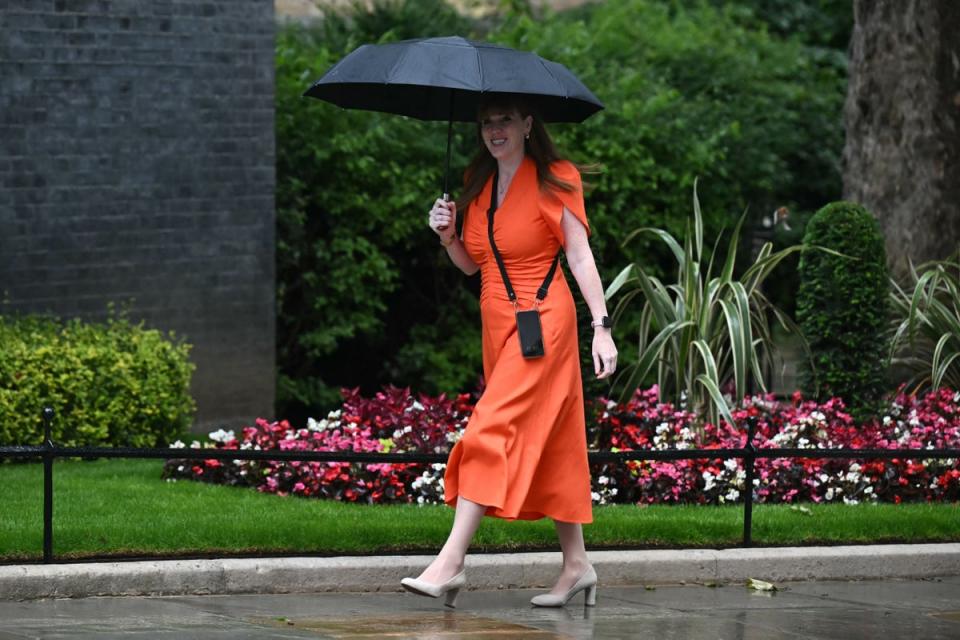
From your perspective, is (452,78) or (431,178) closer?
(452,78)

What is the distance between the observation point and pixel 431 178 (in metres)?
14.3

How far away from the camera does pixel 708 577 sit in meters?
8.00

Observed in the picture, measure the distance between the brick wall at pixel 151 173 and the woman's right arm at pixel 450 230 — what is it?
543cm

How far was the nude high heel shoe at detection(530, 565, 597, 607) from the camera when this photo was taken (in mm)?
7215

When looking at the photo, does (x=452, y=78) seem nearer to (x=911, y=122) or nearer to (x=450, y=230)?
(x=450, y=230)

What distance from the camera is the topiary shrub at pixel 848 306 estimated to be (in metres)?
10.8

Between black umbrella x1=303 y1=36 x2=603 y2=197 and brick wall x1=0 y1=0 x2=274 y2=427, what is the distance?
484 centimetres

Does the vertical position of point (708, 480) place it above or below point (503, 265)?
below

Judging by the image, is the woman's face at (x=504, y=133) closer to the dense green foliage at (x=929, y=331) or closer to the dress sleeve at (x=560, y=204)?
the dress sleeve at (x=560, y=204)

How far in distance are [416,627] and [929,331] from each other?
5724 millimetres

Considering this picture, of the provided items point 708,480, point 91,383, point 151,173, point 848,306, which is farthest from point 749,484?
point 151,173

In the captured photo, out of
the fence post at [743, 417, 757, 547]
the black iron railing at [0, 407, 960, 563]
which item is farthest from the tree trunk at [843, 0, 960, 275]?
the fence post at [743, 417, 757, 547]

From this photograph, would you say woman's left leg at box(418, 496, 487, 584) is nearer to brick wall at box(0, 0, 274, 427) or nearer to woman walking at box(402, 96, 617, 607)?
woman walking at box(402, 96, 617, 607)

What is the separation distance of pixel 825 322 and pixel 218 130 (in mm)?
4727
